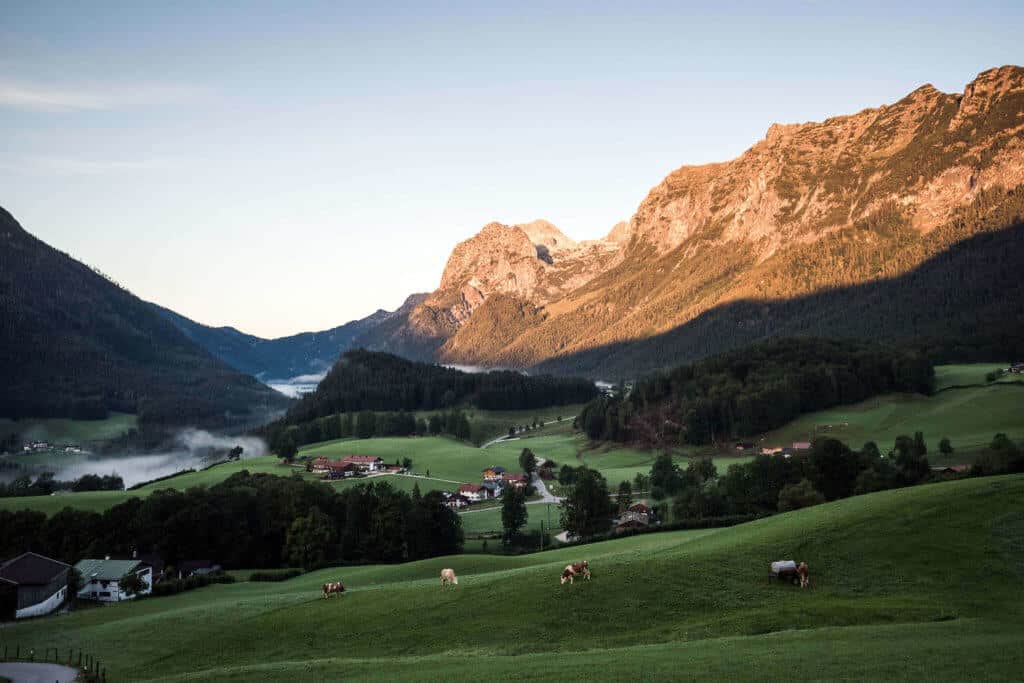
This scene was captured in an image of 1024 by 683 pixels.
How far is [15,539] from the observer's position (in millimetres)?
86188

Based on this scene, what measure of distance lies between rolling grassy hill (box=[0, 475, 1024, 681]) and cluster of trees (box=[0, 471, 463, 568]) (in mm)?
36836

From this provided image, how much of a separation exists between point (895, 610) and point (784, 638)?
6.31 meters

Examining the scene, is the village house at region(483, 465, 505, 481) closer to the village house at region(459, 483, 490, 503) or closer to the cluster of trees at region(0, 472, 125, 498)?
the village house at region(459, 483, 490, 503)

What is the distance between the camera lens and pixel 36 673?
3894cm

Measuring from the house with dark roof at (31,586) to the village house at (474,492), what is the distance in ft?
242

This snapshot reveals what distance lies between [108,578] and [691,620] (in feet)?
188

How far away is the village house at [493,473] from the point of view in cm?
15200

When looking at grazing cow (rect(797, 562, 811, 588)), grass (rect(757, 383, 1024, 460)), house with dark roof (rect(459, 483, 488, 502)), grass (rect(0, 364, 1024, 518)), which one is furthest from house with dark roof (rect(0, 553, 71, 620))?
grass (rect(757, 383, 1024, 460))

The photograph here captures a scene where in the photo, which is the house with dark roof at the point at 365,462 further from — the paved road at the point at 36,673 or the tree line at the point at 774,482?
the paved road at the point at 36,673

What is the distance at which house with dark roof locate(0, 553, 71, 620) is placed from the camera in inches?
2440

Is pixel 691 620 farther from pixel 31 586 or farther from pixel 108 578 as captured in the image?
pixel 108 578

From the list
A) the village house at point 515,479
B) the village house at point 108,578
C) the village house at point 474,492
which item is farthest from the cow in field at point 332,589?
the village house at point 515,479

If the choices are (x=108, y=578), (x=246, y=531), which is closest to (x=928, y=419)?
(x=246, y=531)

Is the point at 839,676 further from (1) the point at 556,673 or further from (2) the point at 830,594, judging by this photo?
(2) the point at 830,594
